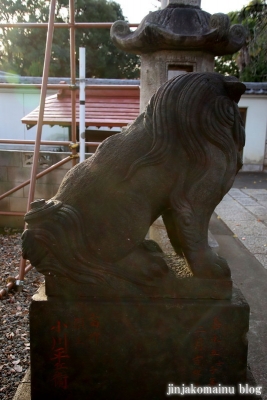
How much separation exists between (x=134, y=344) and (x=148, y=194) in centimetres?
69

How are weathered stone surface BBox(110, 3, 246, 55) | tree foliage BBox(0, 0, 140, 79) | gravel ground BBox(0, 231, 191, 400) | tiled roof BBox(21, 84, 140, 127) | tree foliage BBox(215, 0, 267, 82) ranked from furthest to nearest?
1. tree foliage BBox(0, 0, 140, 79)
2. tree foliage BBox(215, 0, 267, 82)
3. tiled roof BBox(21, 84, 140, 127)
4. weathered stone surface BBox(110, 3, 246, 55)
5. gravel ground BBox(0, 231, 191, 400)

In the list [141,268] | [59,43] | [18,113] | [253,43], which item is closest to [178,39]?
[141,268]

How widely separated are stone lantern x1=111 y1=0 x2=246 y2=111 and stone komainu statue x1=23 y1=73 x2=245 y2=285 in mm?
1937

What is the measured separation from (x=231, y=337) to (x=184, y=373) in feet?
0.91

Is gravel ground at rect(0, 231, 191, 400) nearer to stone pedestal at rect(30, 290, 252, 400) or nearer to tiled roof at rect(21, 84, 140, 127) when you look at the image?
stone pedestal at rect(30, 290, 252, 400)

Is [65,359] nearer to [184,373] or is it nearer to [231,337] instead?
[184,373]

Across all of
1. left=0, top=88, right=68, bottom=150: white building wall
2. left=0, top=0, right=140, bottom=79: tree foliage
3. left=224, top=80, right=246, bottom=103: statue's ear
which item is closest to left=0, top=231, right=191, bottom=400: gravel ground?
left=224, top=80, right=246, bottom=103: statue's ear

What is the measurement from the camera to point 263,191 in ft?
29.6

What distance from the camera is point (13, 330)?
9.39ft

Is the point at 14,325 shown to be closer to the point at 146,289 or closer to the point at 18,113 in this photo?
the point at 146,289

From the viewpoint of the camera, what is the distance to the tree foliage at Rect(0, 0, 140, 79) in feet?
52.4

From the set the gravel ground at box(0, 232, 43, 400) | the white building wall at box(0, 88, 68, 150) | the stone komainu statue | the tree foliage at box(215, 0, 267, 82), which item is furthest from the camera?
the tree foliage at box(215, 0, 267, 82)

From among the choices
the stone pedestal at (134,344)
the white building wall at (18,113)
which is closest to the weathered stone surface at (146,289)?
the stone pedestal at (134,344)

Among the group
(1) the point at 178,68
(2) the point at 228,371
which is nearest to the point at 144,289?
(2) the point at 228,371
